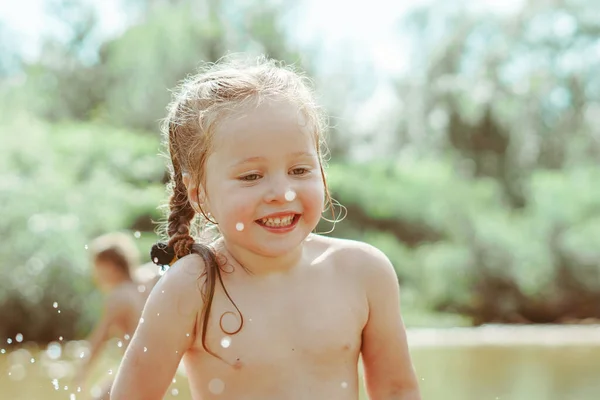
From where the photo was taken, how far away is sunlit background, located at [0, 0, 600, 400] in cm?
1370

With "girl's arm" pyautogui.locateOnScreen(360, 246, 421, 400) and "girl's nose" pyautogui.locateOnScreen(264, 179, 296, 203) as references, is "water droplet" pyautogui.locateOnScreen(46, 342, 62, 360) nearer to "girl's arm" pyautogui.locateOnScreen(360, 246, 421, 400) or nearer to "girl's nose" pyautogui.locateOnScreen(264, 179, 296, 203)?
"girl's arm" pyautogui.locateOnScreen(360, 246, 421, 400)

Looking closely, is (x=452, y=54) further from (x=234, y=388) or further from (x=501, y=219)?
(x=234, y=388)

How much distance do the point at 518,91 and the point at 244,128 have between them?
21455 mm

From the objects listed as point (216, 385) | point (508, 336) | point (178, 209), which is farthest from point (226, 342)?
point (508, 336)

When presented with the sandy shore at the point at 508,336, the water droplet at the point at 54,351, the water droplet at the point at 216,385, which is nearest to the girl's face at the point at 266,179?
the water droplet at the point at 216,385

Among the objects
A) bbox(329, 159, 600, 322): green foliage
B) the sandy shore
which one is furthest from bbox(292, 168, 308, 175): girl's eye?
bbox(329, 159, 600, 322): green foliage

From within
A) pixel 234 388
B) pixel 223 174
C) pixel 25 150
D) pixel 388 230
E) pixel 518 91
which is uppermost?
pixel 223 174

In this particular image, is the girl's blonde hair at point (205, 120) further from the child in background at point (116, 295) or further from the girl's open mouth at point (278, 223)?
the child in background at point (116, 295)

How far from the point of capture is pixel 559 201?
18.4 meters

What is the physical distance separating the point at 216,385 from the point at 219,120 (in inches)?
26.5

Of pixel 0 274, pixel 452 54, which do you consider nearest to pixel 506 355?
pixel 0 274

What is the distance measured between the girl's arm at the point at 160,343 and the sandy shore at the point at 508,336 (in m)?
12.7

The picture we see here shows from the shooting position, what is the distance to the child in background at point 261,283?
224 cm

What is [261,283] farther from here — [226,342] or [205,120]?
[205,120]
